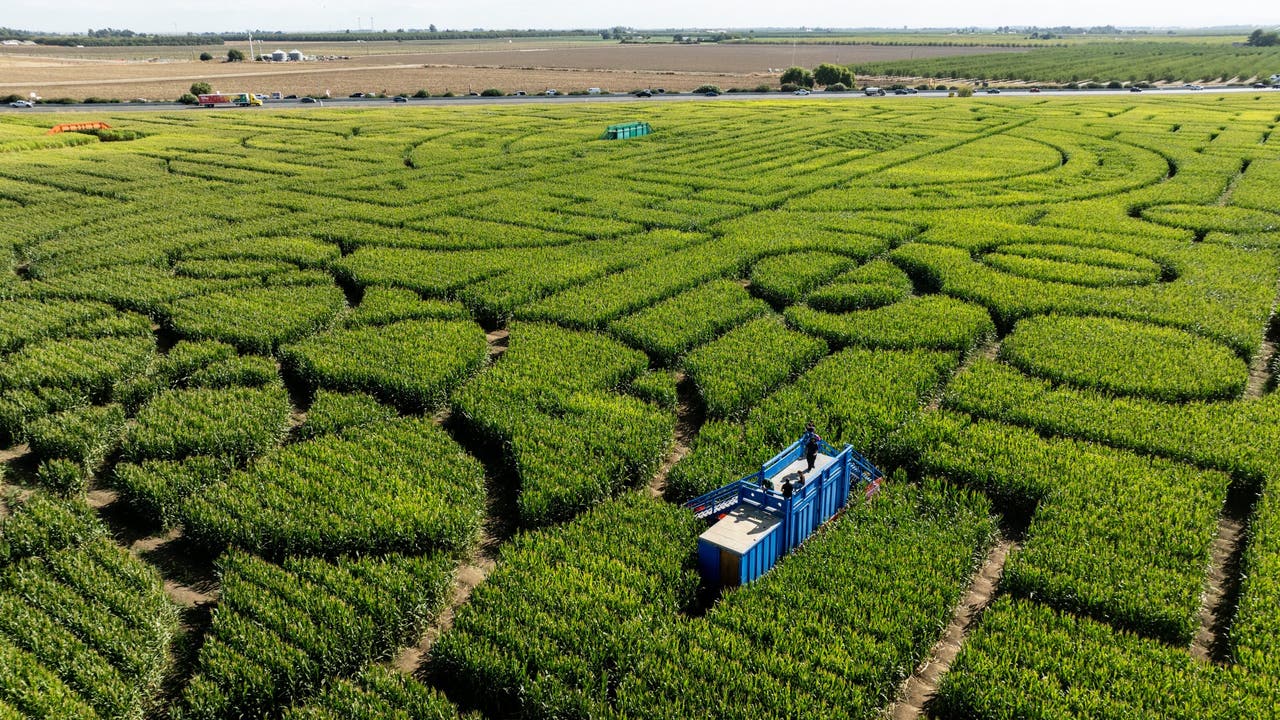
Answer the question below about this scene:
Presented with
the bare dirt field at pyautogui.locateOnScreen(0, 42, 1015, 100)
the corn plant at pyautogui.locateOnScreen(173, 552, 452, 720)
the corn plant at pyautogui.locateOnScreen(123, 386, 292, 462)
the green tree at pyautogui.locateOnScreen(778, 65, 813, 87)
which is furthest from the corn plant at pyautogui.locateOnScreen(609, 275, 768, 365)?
the green tree at pyautogui.locateOnScreen(778, 65, 813, 87)

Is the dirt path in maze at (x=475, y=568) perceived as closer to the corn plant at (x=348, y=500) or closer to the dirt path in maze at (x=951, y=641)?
the corn plant at (x=348, y=500)

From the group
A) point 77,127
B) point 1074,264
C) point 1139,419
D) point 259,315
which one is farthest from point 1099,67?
point 259,315

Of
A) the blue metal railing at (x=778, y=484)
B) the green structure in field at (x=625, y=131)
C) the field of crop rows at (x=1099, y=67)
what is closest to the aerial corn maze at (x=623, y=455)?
the blue metal railing at (x=778, y=484)

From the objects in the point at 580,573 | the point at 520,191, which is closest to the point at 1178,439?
the point at 580,573

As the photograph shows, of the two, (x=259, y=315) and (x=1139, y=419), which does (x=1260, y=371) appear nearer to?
(x=1139, y=419)

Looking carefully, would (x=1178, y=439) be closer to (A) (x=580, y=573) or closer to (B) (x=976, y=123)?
(A) (x=580, y=573)

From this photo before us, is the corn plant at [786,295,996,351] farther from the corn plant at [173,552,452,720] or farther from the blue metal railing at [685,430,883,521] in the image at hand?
the corn plant at [173,552,452,720]
